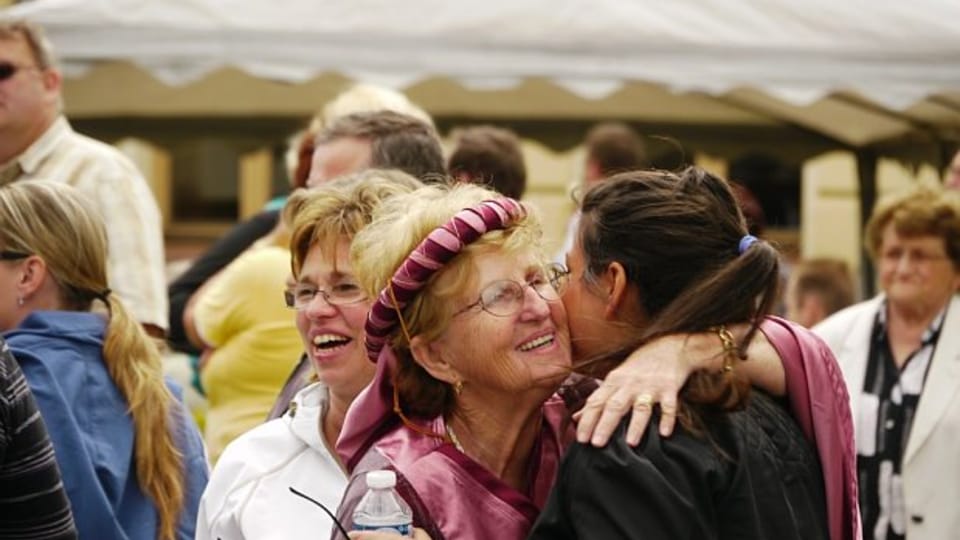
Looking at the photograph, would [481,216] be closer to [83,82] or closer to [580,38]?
[580,38]

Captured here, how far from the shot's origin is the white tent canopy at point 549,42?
7.45 meters

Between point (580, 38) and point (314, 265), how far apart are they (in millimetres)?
3961

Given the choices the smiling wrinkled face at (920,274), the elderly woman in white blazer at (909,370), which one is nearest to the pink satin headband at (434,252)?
the elderly woman in white blazer at (909,370)

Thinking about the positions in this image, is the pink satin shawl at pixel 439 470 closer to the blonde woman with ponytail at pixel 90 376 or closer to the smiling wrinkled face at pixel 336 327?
the smiling wrinkled face at pixel 336 327

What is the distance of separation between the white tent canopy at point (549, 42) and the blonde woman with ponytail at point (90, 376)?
3298mm


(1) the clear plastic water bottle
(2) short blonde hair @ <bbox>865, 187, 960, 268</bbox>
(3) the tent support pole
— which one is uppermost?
(1) the clear plastic water bottle

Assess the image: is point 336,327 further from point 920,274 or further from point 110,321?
point 920,274

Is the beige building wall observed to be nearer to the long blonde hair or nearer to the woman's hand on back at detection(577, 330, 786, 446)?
the long blonde hair

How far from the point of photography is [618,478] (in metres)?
2.77

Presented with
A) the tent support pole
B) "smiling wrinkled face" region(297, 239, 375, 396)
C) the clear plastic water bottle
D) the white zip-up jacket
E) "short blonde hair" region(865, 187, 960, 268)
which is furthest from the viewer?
the tent support pole

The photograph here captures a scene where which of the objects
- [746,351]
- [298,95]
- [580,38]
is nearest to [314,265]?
[746,351]

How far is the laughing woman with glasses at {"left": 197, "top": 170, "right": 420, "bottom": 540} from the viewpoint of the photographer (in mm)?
3527

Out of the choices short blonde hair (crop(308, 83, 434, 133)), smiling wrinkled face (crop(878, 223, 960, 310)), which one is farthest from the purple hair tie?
smiling wrinkled face (crop(878, 223, 960, 310))

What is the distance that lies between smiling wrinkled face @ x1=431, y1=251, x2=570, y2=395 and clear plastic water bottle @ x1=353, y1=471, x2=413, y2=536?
0.95 feet
